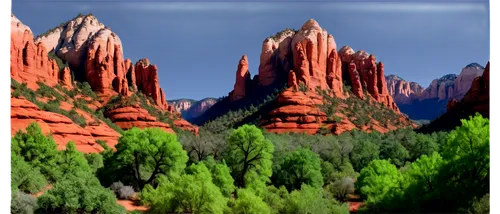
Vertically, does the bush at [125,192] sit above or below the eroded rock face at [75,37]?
below

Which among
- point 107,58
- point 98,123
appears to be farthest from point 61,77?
point 98,123

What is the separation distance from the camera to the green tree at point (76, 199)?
27.0m

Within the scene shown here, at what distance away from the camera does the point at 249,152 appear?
44406 millimetres

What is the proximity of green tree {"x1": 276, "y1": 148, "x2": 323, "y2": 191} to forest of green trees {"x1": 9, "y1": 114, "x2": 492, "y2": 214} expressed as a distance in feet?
0.42

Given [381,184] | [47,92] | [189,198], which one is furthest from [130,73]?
[189,198]

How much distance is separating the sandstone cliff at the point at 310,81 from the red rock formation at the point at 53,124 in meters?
55.3

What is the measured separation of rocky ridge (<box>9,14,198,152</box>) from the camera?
77250 mm

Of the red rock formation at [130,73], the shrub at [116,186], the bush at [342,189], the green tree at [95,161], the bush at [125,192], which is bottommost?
the bush at [342,189]

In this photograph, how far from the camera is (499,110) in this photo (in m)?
8.27

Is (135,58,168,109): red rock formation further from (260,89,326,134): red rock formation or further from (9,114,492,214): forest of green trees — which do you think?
(9,114,492,214): forest of green trees

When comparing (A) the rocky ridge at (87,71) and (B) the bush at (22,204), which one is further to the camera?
(A) the rocky ridge at (87,71)

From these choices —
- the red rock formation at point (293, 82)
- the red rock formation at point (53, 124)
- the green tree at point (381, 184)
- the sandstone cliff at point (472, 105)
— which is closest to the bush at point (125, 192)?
the green tree at point (381, 184)

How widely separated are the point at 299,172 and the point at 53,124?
135 ft

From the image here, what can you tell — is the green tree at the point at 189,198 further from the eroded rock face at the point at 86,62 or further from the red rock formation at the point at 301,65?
the red rock formation at the point at 301,65
